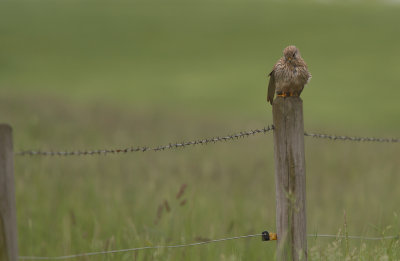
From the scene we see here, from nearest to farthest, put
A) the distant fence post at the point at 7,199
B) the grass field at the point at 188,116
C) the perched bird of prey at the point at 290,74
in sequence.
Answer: the distant fence post at the point at 7,199 < the perched bird of prey at the point at 290,74 < the grass field at the point at 188,116

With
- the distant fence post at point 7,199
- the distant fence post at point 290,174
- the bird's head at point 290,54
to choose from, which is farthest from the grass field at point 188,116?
the bird's head at point 290,54

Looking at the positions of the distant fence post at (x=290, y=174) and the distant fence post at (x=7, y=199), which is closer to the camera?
the distant fence post at (x=7, y=199)

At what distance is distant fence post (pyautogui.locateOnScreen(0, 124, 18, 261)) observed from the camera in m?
2.81

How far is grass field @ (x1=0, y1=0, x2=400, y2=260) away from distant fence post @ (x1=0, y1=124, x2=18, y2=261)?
32.9 inches

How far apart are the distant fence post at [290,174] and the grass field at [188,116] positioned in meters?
0.15

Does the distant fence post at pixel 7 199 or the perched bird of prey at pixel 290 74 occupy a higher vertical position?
the perched bird of prey at pixel 290 74

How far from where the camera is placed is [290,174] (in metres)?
3.38

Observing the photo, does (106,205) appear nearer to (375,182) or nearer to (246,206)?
(246,206)

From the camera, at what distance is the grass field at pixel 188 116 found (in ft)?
18.2

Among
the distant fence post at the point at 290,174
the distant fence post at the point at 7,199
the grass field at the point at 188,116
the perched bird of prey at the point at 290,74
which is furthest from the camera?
the grass field at the point at 188,116

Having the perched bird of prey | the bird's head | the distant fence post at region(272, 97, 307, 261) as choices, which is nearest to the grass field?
the distant fence post at region(272, 97, 307, 261)

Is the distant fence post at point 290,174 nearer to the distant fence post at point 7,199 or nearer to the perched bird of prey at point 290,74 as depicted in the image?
the perched bird of prey at point 290,74

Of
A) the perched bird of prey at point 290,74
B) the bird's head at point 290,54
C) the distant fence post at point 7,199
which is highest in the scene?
the bird's head at point 290,54

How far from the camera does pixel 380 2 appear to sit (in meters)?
30.6
